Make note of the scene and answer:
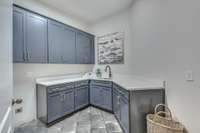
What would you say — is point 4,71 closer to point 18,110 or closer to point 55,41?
point 18,110

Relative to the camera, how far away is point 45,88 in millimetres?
2461

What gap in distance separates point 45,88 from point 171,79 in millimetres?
2309

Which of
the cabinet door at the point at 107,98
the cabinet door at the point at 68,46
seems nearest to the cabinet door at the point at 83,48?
the cabinet door at the point at 68,46

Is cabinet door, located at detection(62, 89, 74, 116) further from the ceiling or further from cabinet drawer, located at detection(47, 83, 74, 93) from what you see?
the ceiling

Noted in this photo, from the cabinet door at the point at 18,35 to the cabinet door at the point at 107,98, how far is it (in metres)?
2.03

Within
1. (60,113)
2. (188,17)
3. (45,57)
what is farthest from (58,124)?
(188,17)

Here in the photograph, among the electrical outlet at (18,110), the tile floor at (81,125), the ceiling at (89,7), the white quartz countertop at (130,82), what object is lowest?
the tile floor at (81,125)

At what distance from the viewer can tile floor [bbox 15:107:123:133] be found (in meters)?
2.32

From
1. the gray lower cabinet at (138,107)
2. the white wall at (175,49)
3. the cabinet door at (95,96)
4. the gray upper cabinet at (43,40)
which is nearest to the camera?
the white wall at (175,49)

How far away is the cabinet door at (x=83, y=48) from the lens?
146 inches

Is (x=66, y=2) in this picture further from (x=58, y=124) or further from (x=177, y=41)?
(x=58, y=124)

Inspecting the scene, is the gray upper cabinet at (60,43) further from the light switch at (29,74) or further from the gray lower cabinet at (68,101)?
the gray lower cabinet at (68,101)

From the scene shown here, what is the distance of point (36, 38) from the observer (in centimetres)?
253

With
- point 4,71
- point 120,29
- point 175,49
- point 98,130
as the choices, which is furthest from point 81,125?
point 120,29
